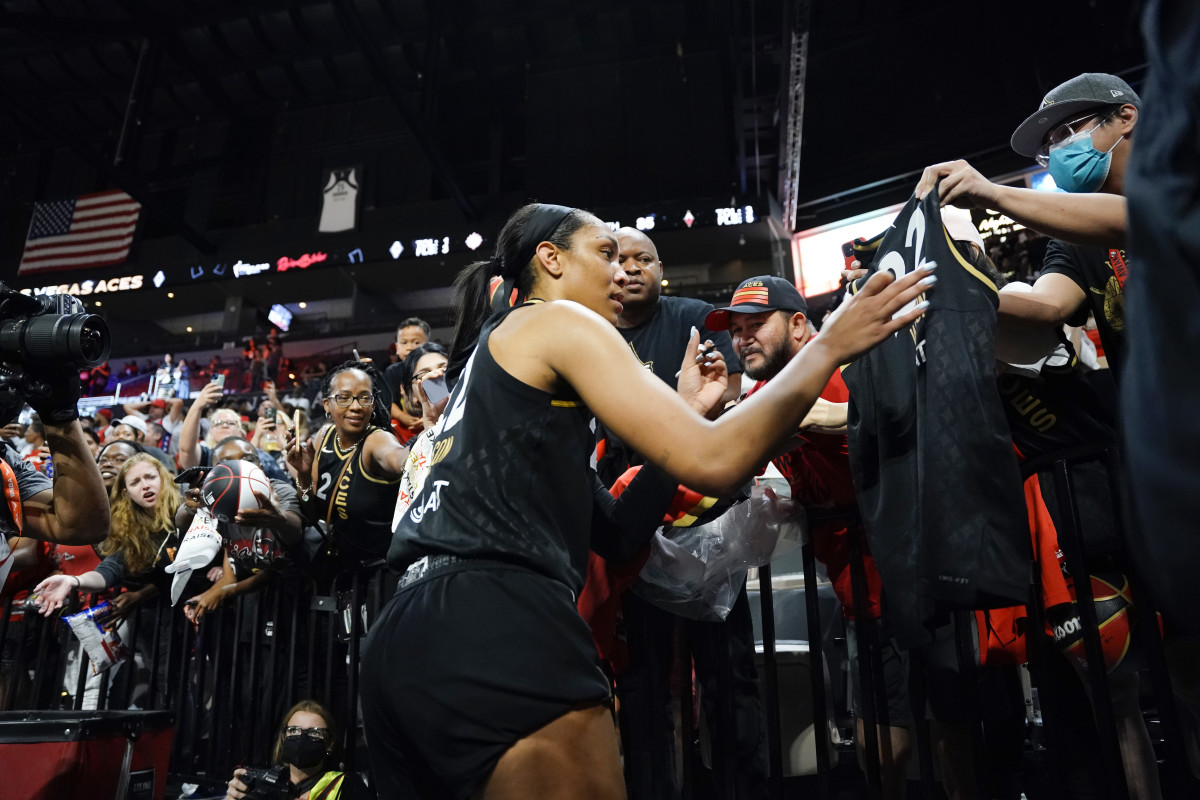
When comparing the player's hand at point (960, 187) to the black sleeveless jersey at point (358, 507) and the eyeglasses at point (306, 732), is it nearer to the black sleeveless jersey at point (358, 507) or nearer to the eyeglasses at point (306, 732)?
the black sleeveless jersey at point (358, 507)

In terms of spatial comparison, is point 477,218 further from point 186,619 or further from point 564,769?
point 564,769

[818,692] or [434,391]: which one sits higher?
[434,391]

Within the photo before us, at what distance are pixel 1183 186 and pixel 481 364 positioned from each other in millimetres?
1249

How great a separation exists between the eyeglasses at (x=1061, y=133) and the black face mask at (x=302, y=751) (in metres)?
3.70

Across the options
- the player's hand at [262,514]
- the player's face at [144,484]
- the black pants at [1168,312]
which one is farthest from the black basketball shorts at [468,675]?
the player's face at [144,484]

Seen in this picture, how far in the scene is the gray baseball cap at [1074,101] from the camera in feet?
8.81

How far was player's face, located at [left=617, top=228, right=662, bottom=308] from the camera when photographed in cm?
363

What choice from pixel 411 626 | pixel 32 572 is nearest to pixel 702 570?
pixel 411 626

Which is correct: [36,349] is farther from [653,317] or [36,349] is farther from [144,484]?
[144,484]

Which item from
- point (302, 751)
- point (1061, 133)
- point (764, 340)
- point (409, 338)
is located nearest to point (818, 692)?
point (764, 340)

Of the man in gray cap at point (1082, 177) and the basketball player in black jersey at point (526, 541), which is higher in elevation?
the man in gray cap at point (1082, 177)

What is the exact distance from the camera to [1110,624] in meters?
2.49

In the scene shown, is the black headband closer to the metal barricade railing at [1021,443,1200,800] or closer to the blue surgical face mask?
the metal barricade railing at [1021,443,1200,800]

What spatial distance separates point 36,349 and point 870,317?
8.11 ft
